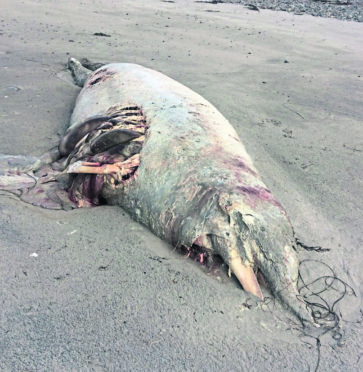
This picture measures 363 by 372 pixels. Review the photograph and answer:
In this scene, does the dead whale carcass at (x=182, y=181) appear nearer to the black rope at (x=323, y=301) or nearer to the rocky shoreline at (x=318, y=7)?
the black rope at (x=323, y=301)

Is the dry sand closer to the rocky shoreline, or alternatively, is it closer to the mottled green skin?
the mottled green skin

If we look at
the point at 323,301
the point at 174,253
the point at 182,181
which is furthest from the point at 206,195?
the point at 323,301

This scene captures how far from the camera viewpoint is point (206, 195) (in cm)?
191

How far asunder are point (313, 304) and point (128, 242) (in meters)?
0.95

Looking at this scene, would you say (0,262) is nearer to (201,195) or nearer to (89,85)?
(201,195)

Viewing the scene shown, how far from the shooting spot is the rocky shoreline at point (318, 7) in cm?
955

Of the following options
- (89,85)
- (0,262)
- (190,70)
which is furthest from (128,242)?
(190,70)

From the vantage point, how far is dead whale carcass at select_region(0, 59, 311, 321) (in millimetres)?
1771

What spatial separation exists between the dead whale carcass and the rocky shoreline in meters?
7.88

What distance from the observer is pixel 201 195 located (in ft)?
6.31

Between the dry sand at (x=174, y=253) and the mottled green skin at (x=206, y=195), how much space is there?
5.2 inches

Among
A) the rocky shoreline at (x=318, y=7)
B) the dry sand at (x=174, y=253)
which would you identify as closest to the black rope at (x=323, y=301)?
the dry sand at (x=174, y=253)

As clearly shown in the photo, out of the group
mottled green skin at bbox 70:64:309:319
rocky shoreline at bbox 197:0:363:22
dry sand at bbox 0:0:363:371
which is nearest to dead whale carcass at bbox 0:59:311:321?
mottled green skin at bbox 70:64:309:319

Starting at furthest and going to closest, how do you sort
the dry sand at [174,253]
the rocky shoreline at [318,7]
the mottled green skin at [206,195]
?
the rocky shoreline at [318,7]
the mottled green skin at [206,195]
the dry sand at [174,253]
